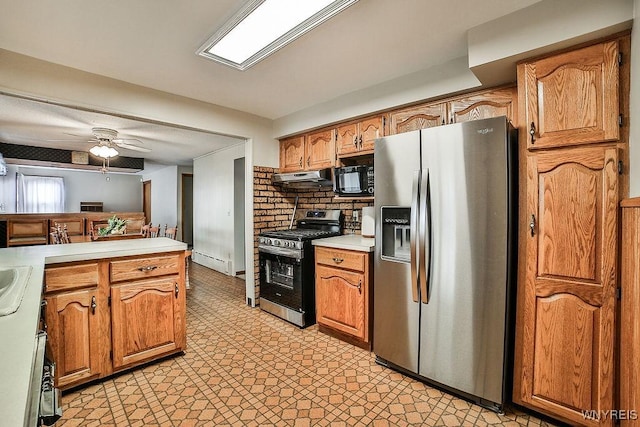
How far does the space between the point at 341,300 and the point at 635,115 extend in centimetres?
220

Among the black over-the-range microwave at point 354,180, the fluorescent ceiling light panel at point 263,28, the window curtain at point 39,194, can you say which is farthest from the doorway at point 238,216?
the window curtain at point 39,194

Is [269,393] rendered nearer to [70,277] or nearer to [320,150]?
[70,277]

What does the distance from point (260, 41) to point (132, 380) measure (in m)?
2.49

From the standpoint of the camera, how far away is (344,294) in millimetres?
2635

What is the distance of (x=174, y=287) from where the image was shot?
2.34 m

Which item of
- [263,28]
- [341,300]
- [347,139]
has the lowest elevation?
[341,300]

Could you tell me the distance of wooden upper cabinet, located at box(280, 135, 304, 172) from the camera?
3.55 m

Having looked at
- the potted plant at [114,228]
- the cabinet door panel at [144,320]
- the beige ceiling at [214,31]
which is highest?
the beige ceiling at [214,31]

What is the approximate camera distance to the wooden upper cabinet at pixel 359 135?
2.79 metres

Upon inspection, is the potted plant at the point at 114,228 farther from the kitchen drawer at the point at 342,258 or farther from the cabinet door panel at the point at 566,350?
the cabinet door panel at the point at 566,350

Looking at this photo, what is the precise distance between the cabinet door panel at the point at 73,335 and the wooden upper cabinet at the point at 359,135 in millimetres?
2410

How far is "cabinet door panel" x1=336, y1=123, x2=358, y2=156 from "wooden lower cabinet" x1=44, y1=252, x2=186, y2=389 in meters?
1.84

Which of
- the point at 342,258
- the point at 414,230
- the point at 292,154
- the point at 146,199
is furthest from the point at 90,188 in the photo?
the point at 414,230

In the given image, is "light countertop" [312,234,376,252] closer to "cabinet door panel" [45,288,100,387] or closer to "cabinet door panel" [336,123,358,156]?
"cabinet door panel" [336,123,358,156]
